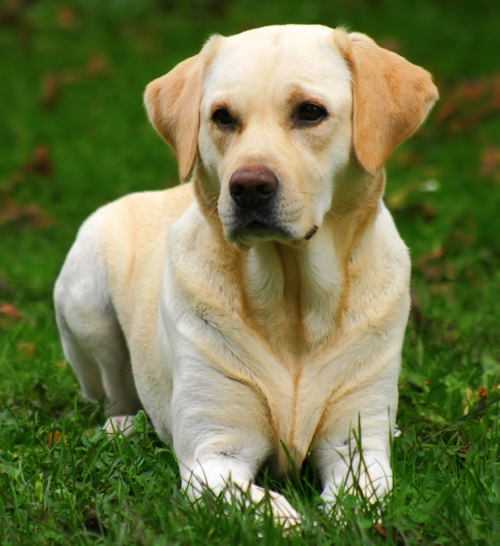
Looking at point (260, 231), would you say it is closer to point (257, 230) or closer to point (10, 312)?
point (257, 230)

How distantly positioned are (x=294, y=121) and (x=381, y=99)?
1.08ft

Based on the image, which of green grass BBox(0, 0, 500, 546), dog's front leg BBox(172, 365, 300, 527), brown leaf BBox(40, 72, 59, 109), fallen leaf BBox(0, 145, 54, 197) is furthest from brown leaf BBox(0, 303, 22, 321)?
brown leaf BBox(40, 72, 59, 109)

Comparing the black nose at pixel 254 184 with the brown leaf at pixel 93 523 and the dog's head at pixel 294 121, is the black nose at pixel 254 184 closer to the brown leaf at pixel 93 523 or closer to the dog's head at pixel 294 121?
the dog's head at pixel 294 121

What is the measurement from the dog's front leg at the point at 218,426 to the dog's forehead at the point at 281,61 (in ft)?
3.45

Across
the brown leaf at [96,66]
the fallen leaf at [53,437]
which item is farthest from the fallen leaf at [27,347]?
the brown leaf at [96,66]

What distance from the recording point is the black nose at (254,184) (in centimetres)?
289

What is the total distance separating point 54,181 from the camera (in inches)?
320

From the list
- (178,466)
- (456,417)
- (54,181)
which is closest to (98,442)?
(178,466)

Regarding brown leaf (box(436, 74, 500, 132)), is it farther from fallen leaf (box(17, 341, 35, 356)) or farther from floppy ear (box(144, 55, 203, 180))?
floppy ear (box(144, 55, 203, 180))

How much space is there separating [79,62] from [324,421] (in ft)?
28.0

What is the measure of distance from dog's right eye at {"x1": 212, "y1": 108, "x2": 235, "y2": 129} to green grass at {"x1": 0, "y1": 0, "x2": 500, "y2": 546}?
125cm

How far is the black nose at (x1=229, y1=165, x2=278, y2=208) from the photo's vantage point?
2891mm

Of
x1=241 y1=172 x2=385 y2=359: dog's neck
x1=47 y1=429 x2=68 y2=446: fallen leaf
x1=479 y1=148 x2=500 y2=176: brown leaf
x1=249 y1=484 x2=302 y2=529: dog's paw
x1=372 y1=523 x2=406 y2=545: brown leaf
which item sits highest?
x1=241 y1=172 x2=385 y2=359: dog's neck

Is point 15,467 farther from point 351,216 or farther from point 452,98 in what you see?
point 452,98
